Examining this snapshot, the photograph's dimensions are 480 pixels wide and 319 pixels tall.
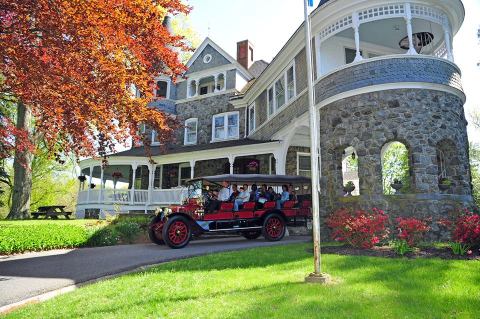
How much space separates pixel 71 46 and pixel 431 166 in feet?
33.0

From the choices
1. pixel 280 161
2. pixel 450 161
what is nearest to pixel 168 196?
pixel 280 161

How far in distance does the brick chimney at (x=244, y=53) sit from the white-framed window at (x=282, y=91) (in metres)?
7.92

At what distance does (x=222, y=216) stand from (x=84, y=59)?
566 cm

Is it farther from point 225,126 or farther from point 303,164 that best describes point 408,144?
point 225,126

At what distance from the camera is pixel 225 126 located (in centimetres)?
2277

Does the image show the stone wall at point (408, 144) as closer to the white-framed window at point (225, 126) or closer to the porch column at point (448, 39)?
the porch column at point (448, 39)

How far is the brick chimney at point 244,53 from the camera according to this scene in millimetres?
25391

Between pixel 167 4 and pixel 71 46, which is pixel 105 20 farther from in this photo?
pixel 167 4

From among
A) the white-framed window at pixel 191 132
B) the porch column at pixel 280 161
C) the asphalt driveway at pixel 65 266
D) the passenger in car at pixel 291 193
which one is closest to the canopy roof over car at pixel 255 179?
the passenger in car at pixel 291 193

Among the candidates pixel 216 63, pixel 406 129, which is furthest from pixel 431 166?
pixel 216 63

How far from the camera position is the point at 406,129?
1034 centimetres

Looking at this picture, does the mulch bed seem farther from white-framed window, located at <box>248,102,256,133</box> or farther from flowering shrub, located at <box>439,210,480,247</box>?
white-framed window, located at <box>248,102,256,133</box>

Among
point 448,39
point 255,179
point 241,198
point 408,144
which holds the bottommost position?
point 241,198

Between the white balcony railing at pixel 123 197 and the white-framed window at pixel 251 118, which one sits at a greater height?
the white-framed window at pixel 251 118
